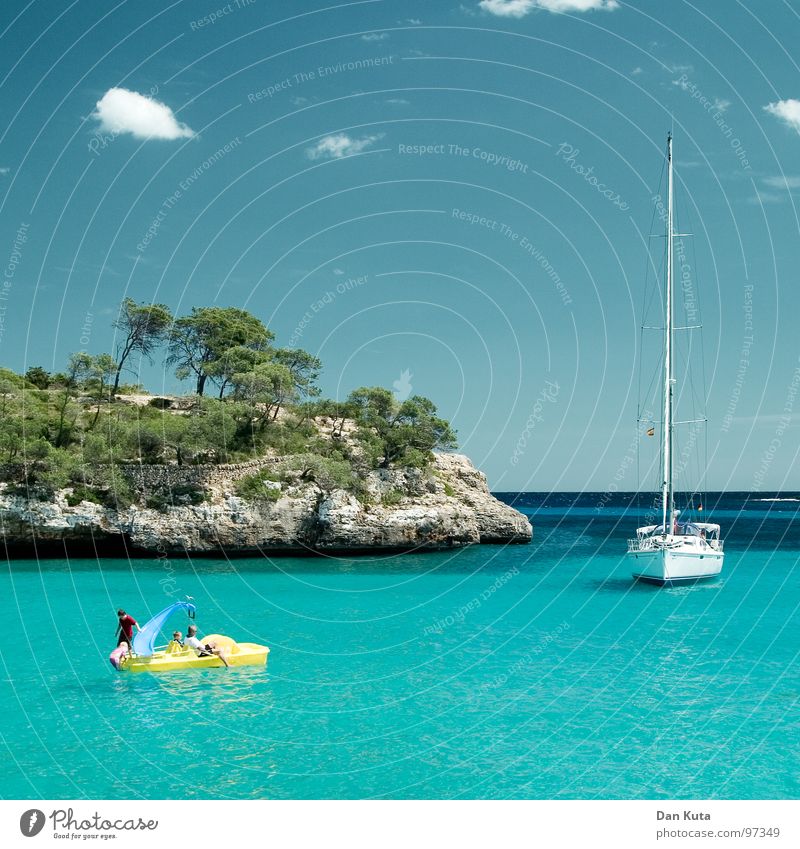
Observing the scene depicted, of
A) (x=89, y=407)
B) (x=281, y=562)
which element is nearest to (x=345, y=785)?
(x=281, y=562)

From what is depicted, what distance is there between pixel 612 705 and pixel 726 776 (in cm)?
470

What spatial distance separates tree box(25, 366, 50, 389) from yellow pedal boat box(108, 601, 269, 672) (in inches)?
2396

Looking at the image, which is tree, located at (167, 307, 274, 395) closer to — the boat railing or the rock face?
the rock face

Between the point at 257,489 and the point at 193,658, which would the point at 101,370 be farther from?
the point at 193,658

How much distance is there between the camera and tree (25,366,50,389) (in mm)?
74938

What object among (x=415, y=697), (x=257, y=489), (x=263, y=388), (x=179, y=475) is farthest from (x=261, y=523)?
(x=415, y=697)

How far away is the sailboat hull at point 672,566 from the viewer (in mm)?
39625
